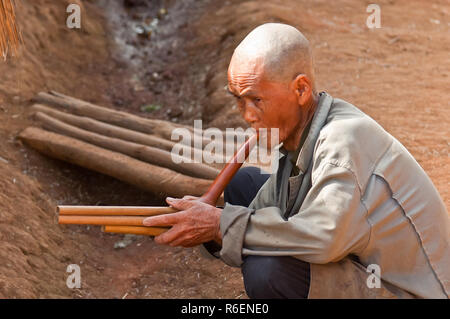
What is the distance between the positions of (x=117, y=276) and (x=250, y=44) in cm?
187

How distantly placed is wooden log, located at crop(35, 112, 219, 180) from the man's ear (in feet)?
5.07

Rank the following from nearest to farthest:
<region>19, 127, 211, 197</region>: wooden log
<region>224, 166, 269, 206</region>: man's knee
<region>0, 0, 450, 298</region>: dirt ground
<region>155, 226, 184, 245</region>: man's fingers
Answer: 1. <region>155, 226, 184, 245</region>: man's fingers
2. <region>224, 166, 269, 206</region>: man's knee
3. <region>0, 0, 450, 298</region>: dirt ground
4. <region>19, 127, 211, 197</region>: wooden log

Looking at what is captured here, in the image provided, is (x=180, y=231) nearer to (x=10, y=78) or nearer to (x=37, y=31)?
(x=10, y=78)

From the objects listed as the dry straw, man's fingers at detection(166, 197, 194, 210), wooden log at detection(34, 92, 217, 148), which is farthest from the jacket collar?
wooden log at detection(34, 92, 217, 148)

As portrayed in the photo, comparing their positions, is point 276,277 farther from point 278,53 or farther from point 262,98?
point 278,53

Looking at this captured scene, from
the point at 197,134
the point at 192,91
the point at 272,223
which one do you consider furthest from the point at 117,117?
the point at 272,223

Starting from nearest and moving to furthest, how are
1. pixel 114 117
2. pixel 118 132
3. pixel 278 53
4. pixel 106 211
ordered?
pixel 278 53 < pixel 106 211 < pixel 118 132 < pixel 114 117

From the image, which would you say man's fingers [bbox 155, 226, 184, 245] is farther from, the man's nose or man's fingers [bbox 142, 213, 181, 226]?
the man's nose

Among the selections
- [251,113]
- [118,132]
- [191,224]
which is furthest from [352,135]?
[118,132]

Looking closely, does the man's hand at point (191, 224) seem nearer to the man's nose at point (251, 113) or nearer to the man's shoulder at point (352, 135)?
the man's nose at point (251, 113)

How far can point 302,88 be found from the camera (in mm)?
2180

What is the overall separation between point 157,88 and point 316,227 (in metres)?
4.24

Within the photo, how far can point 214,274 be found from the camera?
11.1 feet

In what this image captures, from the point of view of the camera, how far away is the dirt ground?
3455mm
